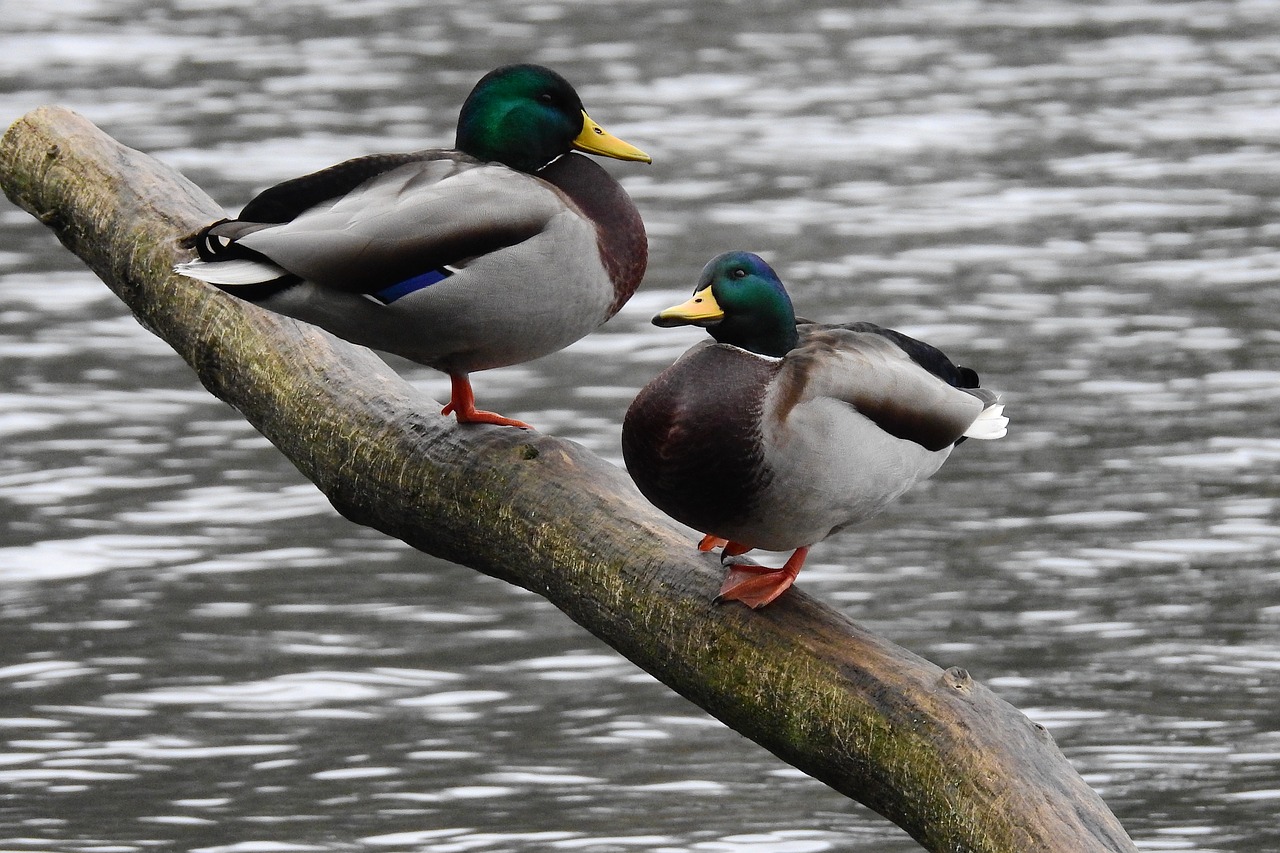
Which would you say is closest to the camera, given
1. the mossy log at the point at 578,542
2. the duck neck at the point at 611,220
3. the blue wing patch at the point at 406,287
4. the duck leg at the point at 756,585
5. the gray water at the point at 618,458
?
the mossy log at the point at 578,542

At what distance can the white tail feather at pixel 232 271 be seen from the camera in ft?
14.0

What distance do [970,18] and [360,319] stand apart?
1427 centimetres

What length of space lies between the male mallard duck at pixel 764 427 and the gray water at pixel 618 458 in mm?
1611

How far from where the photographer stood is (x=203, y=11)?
1836 centimetres

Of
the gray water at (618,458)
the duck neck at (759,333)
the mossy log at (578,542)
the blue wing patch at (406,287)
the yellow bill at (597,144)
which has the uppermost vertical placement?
the yellow bill at (597,144)

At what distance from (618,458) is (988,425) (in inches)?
158

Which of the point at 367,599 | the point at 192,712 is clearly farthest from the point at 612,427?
the point at 192,712

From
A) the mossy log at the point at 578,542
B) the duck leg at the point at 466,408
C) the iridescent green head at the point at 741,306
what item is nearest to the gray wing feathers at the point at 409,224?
the duck leg at the point at 466,408

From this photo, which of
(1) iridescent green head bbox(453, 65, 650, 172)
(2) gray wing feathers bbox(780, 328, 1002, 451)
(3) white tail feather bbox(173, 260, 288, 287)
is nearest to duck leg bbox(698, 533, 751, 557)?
(2) gray wing feathers bbox(780, 328, 1002, 451)

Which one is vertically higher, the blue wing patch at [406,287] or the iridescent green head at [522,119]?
the iridescent green head at [522,119]

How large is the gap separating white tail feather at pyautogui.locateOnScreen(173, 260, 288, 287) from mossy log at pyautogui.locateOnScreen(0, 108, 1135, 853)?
575 millimetres

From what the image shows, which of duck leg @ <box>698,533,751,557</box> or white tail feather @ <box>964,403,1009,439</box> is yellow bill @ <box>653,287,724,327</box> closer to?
duck leg @ <box>698,533,751,557</box>

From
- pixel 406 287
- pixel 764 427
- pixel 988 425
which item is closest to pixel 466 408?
pixel 406 287

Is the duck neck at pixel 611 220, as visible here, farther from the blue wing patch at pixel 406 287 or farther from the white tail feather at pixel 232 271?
the white tail feather at pixel 232 271
